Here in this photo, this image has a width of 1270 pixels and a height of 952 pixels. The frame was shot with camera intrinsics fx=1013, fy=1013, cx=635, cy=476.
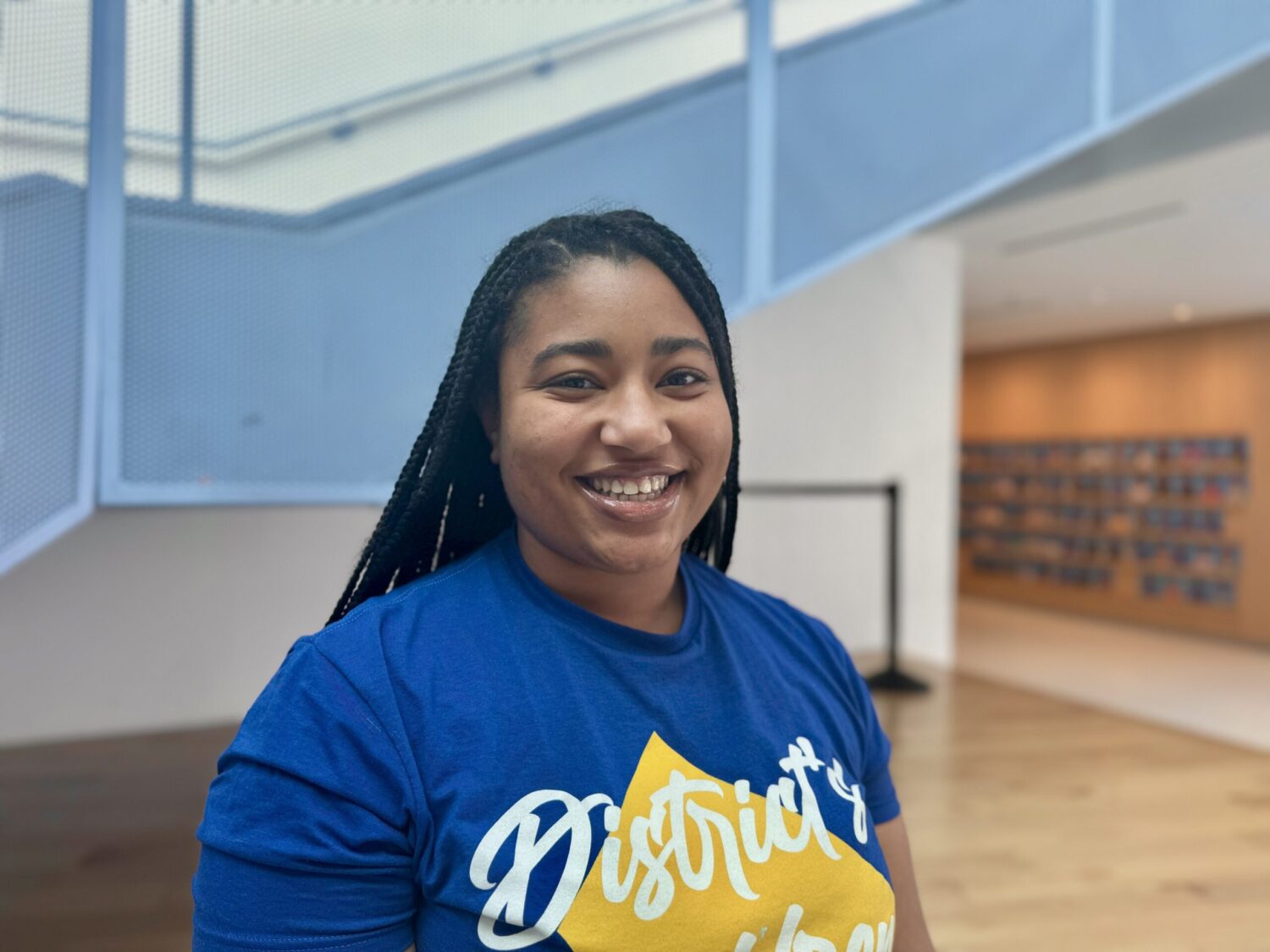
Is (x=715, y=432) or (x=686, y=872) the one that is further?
(x=715, y=432)

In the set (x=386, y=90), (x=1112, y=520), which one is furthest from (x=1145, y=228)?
(x=1112, y=520)

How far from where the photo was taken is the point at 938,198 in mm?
3193

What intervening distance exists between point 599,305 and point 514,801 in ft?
1.36

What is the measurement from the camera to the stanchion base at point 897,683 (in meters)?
5.23

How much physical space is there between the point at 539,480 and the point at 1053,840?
296 centimetres

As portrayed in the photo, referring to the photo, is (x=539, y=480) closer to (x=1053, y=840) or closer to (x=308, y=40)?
(x=308, y=40)

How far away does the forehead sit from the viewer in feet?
2.87

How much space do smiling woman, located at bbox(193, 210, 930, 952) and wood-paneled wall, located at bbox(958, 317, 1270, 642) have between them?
7.88 meters

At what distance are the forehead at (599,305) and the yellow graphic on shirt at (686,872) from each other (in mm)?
350

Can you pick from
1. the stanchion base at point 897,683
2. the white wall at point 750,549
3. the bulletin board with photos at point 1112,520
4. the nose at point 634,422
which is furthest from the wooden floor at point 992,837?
the bulletin board with photos at point 1112,520

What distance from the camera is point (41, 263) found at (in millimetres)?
2084

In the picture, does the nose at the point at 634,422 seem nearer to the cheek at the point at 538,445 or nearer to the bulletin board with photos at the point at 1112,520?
the cheek at the point at 538,445

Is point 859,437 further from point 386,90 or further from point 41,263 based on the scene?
point 41,263

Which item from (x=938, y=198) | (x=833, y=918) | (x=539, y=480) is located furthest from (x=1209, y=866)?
(x=539, y=480)
